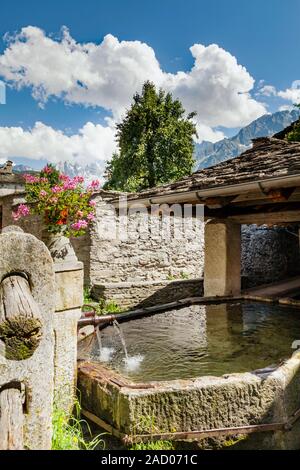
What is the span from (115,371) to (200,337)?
4.94 feet

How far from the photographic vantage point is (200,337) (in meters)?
4.40

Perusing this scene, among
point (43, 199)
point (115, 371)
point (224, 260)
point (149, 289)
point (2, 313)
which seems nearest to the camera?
point (2, 313)

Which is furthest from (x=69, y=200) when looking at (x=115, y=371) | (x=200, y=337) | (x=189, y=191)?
(x=200, y=337)

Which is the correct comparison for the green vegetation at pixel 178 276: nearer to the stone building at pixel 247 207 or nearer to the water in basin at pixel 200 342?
the stone building at pixel 247 207

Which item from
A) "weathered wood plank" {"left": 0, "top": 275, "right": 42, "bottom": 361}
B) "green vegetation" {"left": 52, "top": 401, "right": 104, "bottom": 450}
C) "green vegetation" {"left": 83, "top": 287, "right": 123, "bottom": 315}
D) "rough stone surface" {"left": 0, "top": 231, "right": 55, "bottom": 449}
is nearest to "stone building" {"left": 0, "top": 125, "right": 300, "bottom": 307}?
"green vegetation" {"left": 83, "top": 287, "right": 123, "bottom": 315}

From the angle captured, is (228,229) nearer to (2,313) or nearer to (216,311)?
(216,311)

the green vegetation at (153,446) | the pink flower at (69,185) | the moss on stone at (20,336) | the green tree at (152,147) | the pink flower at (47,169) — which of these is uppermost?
the green tree at (152,147)

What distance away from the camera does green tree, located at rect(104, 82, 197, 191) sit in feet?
70.9

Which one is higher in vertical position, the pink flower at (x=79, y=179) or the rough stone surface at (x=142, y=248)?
the pink flower at (x=79, y=179)

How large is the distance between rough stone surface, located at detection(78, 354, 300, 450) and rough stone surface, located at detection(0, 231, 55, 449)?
1.03m

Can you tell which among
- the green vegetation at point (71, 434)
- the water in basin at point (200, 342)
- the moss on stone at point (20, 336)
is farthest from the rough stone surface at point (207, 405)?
the moss on stone at point (20, 336)

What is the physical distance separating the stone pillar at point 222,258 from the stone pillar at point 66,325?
4008 mm

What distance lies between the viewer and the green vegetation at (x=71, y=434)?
7.08 ft

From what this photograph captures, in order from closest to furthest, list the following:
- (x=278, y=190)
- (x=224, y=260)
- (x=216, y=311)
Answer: (x=278, y=190)
(x=216, y=311)
(x=224, y=260)
